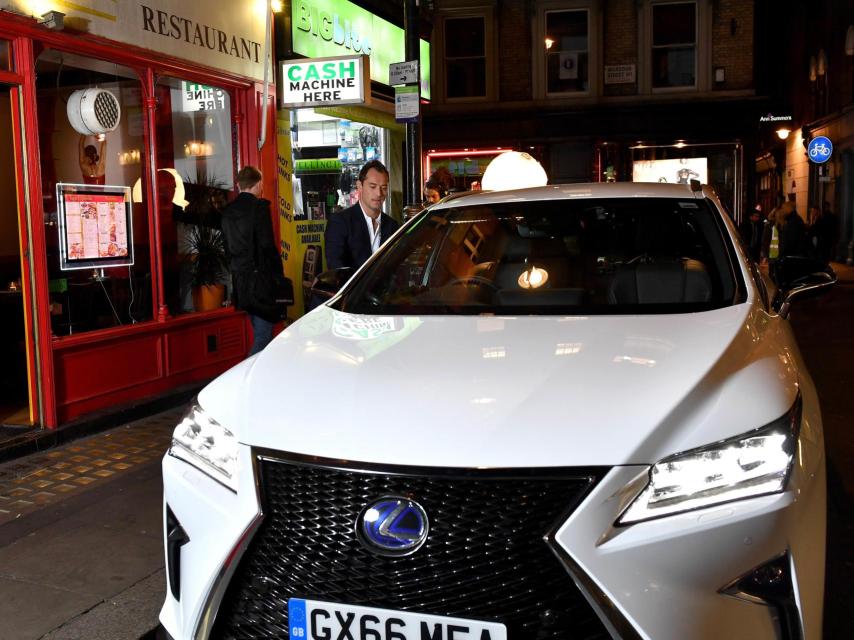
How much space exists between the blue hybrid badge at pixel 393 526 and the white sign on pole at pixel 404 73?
7541 millimetres

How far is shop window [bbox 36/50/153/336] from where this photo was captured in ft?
22.6

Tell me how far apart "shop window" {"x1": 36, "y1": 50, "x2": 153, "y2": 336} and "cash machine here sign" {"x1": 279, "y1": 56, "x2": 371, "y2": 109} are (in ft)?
6.72

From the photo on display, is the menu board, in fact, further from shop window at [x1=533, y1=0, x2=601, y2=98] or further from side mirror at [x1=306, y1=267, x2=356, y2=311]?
shop window at [x1=533, y1=0, x2=601, y2=98]

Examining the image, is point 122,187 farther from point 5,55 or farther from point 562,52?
point 562,52

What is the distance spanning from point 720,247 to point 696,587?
1912 millimetres

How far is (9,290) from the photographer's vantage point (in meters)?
7.67

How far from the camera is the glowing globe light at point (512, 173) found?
29.8 feet

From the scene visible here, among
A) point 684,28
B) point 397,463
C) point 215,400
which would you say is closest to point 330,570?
point 397,463

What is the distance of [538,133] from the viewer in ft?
82.7

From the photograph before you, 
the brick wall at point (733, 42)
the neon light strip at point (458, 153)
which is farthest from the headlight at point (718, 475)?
the brick wall at point (733, 42)

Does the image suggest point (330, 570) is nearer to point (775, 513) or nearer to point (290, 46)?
point (775, 513)

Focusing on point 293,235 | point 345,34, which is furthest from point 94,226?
point 345,34

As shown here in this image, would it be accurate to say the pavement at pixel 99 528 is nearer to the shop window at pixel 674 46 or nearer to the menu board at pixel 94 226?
the menu board at pixel 94 226

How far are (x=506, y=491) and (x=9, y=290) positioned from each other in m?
6.73
